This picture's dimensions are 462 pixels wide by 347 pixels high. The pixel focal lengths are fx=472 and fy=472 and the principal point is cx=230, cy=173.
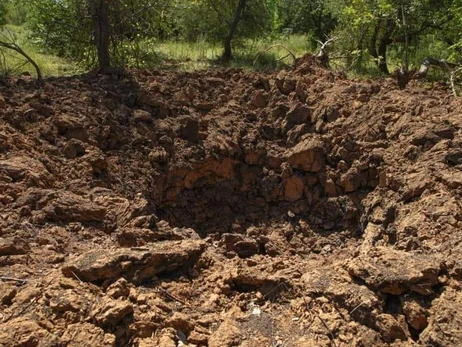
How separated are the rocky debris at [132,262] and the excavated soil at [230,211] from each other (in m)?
0.01

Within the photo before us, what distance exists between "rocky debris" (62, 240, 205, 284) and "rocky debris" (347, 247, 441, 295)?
113cm

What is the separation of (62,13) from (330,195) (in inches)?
241

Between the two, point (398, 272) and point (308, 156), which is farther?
point (308, 156)

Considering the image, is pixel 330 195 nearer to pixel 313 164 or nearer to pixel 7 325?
pixel 313 164

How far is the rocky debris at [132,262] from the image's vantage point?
2.88m

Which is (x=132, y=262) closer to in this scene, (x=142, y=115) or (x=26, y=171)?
(x=26, y=171)

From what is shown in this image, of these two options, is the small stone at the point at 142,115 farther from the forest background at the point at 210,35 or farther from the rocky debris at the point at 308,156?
the rocky debris at the point at 308,156

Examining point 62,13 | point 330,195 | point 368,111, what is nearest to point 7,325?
point 330,195

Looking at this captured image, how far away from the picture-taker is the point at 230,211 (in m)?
5.47

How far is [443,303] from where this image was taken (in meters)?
2.77

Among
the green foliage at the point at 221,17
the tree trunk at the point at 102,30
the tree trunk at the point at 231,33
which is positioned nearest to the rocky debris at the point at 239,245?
the tree trunk at the point at 102,30

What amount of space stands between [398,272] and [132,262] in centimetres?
166

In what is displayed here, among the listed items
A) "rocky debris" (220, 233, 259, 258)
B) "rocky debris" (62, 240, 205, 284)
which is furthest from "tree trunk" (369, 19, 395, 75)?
"rocky debris" (62, 240, 205, 284)

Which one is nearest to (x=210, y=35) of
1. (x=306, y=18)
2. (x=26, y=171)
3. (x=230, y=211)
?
(x=306, y=18)
